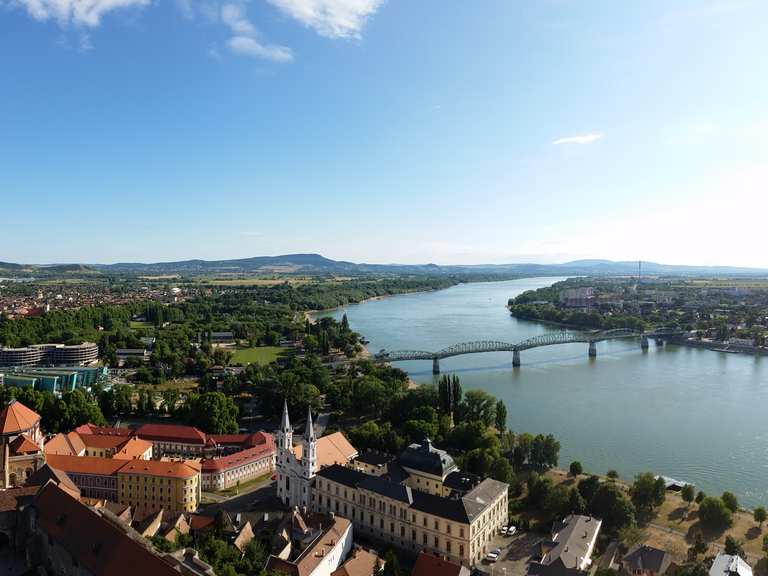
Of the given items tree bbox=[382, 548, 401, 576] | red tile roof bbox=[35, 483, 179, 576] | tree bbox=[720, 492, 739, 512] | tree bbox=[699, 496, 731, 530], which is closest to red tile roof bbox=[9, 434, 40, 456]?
red tile roof bbox=[35, 483, 179, 576]

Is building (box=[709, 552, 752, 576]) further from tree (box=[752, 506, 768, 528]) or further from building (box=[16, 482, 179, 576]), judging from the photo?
building (box=[16, 482, 179, 576])

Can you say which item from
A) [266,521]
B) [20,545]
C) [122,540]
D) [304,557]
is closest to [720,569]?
[304,557]

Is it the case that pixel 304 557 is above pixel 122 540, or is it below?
below

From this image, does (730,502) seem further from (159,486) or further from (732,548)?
(159,486)

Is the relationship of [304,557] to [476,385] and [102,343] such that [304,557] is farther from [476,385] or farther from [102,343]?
[102,343]

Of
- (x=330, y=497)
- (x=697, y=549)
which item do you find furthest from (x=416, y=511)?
(x=697, y=549)

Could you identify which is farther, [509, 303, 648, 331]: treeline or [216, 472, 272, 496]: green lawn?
[509, 303, 648, 331]: treeline
